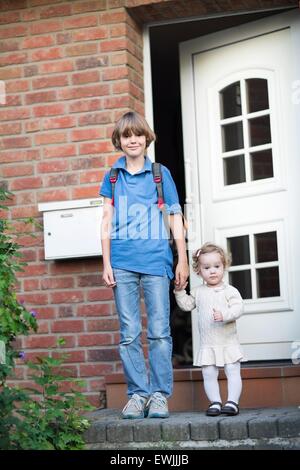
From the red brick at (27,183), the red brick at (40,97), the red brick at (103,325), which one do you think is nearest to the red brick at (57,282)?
the red brick at (103,325)

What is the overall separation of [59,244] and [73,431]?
1542mm

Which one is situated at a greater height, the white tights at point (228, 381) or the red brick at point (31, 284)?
the red brick at point (31, 284)

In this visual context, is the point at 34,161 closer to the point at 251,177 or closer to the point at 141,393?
the point at 251,177

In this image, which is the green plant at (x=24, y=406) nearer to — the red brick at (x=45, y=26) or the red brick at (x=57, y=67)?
the red brick at (x=57, y=67)

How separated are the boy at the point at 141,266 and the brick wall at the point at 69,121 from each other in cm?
85

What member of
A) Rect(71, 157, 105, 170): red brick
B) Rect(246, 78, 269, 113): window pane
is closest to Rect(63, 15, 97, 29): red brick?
Rect(71, 157, 105, 170): red brick

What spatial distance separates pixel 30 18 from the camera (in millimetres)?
6453

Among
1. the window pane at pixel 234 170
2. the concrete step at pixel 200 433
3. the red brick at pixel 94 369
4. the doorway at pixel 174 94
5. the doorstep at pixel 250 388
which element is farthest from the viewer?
the doorway at pixel 174 94

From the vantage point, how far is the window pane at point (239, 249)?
6.37 metres

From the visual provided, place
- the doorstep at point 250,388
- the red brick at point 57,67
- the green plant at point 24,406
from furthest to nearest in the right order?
the red brick at point 57,67, the doorstep at point 250,388, the green plant at point 24,406

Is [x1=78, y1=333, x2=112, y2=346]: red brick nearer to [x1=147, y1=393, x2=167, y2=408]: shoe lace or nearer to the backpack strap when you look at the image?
[x1=147, y1=393, x2=167, y2=408]: shoe lace

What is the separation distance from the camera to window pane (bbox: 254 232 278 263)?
6.25 metres
